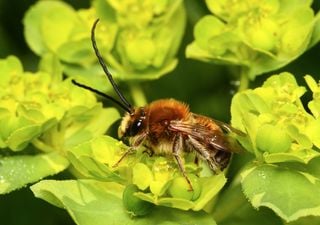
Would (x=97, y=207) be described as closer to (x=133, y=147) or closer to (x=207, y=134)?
(x=133, y=147)

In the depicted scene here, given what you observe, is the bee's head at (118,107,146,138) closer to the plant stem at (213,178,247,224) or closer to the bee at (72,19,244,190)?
the bee at (72,19,244,190)

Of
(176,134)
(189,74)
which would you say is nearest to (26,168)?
(176,134)

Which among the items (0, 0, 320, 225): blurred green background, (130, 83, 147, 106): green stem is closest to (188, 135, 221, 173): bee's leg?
(130, 83, 147, 106): green stem

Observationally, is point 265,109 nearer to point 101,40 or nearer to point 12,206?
point 101,40

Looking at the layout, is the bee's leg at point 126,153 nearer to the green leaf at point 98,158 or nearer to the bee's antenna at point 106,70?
the green leaf at point 98,158

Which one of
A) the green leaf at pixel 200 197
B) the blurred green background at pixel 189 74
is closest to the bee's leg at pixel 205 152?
the green leaf at pixel 200 197

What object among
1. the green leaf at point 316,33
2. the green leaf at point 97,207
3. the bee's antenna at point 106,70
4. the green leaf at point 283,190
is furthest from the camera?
the green leaf at point 316,33

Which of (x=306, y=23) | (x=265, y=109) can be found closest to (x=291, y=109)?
(x=265, y=109)

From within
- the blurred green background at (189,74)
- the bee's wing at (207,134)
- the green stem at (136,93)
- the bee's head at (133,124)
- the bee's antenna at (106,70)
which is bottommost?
the blurred green background at (189,74)
